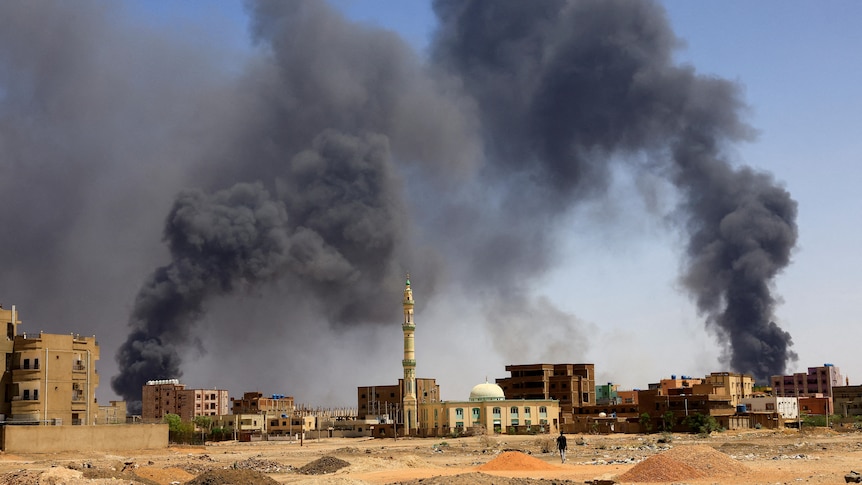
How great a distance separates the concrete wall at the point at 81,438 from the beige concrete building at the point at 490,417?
5874cm

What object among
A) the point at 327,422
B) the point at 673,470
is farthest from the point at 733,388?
the point at 673,470

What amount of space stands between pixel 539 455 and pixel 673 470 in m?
30.8

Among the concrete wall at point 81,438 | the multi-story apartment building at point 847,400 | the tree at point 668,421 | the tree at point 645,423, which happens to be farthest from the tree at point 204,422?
the multi-story apartment building at point 847,400

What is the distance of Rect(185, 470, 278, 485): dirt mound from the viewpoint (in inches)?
1683

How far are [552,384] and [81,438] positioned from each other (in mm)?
94466

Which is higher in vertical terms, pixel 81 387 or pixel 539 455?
pixel 81 387

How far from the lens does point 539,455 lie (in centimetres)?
7662

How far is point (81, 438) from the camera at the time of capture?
3049 inches

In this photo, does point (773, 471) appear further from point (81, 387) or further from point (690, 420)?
point (690, 420)

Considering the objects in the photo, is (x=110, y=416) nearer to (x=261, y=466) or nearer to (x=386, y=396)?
(x=261, y=466)

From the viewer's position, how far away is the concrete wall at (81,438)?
73500mm

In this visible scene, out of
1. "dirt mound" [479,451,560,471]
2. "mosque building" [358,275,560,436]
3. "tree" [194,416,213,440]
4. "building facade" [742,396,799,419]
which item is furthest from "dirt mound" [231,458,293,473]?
"building facade" [742,396,799,419]

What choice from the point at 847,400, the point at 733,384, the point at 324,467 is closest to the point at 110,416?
the point at 324,467

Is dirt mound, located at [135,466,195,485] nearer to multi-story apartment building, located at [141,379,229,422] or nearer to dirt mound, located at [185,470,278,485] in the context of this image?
dirt mound, located at [185,470,278,485]
